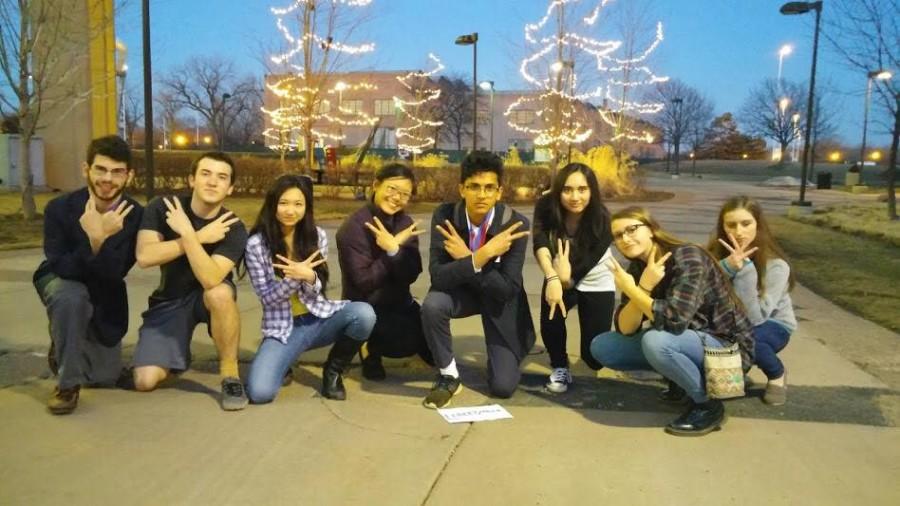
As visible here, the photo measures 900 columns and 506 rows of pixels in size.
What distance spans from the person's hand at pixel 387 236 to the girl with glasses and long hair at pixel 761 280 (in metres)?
1.79

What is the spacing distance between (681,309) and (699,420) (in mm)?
543

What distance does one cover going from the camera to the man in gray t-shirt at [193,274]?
12.4 ft

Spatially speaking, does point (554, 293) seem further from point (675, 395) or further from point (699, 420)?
point (699, 420)

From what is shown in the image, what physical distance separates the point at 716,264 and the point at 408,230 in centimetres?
174

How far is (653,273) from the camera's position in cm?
356

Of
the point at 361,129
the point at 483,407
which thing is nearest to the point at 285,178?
the point at 483,407

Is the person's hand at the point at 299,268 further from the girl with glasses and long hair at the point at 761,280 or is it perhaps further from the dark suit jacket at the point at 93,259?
the girl with glasses and long hair at the point at 761,280

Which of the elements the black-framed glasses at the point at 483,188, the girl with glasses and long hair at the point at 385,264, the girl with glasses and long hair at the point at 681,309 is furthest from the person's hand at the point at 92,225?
the girl with glasses and long hair at the point at 681,309

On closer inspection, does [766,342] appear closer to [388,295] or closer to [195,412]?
[388,295]

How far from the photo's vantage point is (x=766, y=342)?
3873mm

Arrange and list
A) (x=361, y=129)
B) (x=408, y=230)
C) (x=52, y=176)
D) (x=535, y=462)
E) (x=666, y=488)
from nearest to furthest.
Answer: (x=666, y=488)
(x=535, y=462)
(x=408, y=230)
(x=52, y=176)
(x=361, y=129)

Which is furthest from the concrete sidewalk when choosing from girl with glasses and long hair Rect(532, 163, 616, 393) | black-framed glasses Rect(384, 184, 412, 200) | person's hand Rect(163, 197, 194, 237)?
black-framed glasses Rect(384, 184, 412, 200)

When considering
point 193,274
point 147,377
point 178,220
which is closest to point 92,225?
point 178,220

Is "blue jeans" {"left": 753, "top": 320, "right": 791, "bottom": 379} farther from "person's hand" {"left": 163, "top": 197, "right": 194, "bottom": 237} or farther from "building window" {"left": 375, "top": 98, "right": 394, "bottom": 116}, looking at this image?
"building window" {"left": 375, "top": 98, "right": 394, "bottom": 116}
